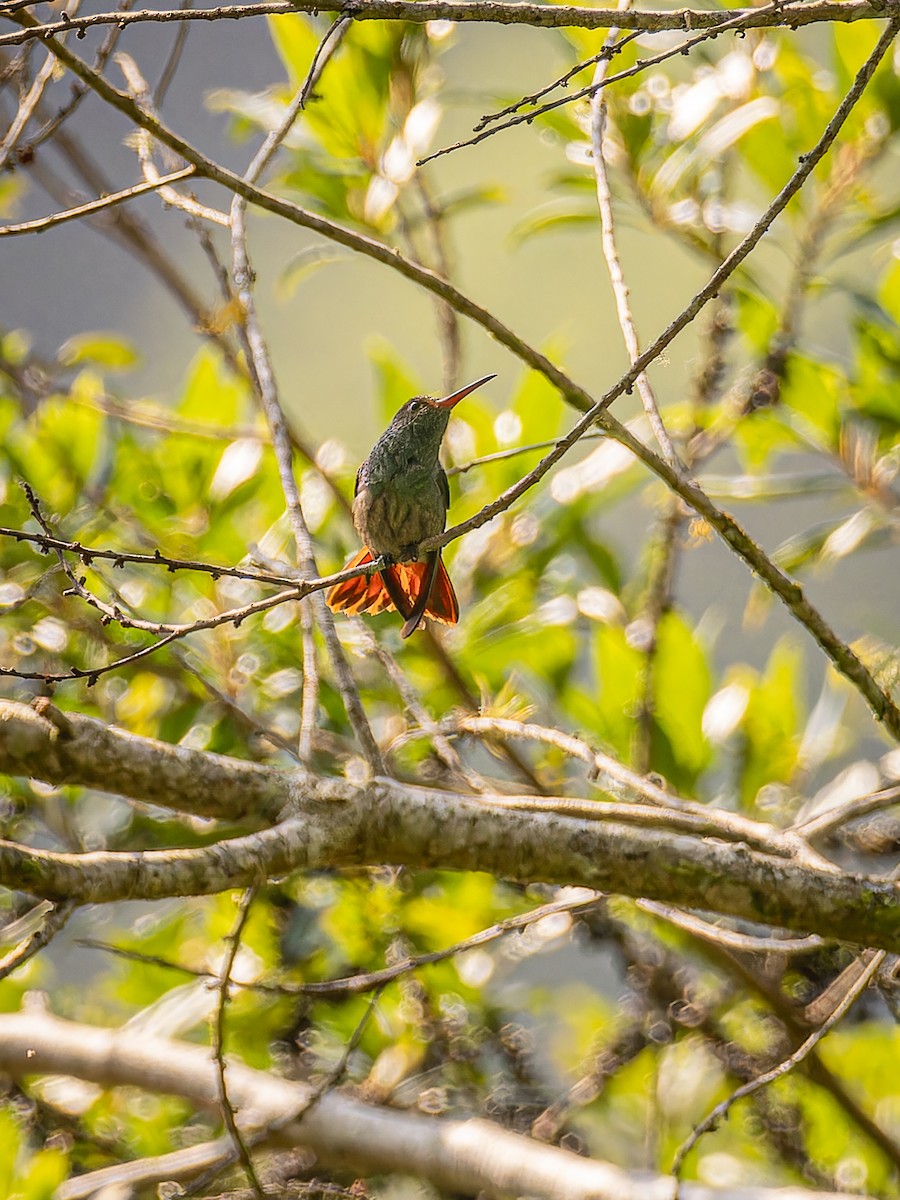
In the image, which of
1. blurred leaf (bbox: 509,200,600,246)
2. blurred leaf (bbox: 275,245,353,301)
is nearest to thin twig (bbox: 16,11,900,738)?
blurred leaf (bbox: 275,245,353,301)

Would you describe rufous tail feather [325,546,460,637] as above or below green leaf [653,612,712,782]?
above

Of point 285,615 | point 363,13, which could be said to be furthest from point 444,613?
point 363,13

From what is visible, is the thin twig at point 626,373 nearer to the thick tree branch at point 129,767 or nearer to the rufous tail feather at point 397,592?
the thick tree branch at point 129,767

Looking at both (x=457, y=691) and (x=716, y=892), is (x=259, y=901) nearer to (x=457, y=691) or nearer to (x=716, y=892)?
(x=457, y=691)

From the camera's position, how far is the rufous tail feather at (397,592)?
8.46 ft

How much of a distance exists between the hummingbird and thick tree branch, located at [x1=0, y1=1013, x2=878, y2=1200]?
40.4 inches

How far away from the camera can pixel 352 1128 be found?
8.34 feet

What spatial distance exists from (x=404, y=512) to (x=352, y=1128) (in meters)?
1.36

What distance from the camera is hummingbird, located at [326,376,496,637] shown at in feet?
8.53

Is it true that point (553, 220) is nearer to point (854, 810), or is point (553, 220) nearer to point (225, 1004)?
point (854, 810)

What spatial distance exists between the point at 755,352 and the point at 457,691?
3.72 feet

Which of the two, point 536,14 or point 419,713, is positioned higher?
point 536,14

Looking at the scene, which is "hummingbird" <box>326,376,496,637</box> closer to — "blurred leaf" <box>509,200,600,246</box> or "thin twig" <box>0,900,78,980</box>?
"blurred leaf" <box>509,200,600,246</box>

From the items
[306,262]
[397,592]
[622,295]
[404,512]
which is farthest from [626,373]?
[306,262]
